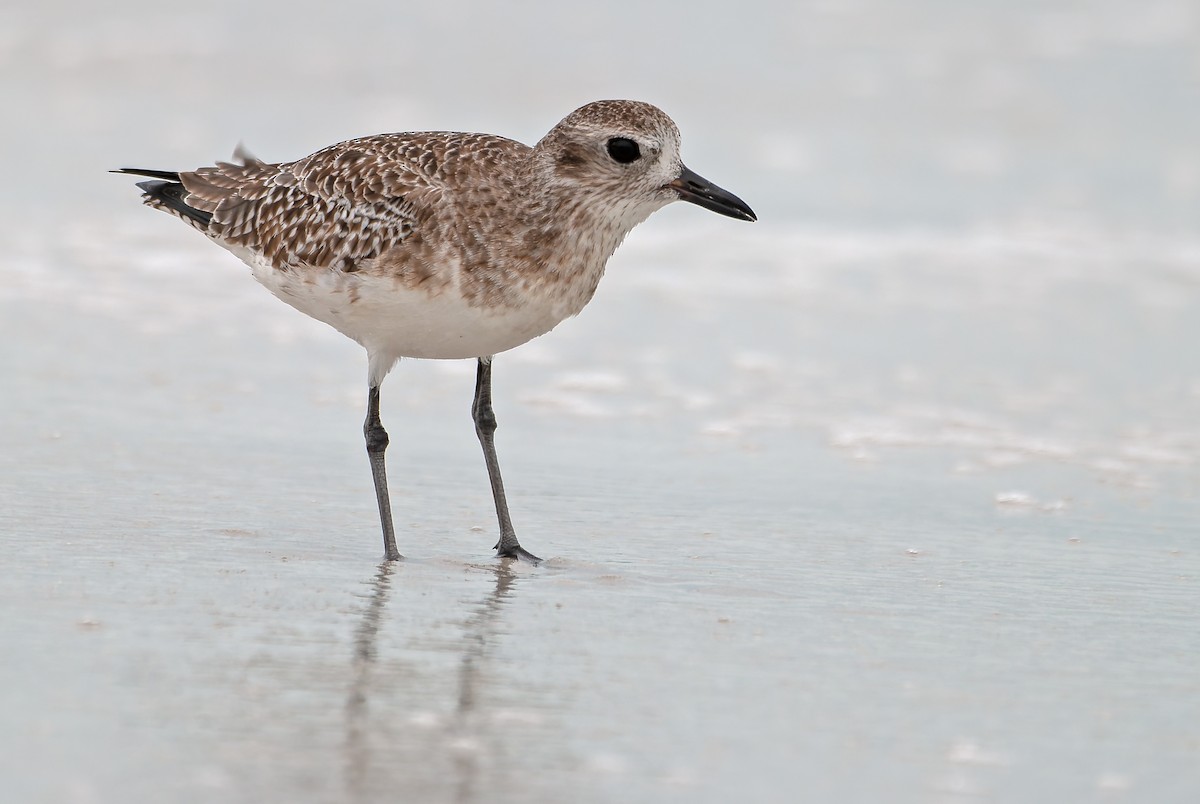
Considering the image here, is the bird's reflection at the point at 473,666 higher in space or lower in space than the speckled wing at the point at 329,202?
lower

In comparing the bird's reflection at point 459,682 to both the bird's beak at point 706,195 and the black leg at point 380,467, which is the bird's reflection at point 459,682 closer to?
the black leg at point 380,467

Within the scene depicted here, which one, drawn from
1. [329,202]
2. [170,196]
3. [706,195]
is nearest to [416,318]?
[329,202]

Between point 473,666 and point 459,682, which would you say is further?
point 473,666

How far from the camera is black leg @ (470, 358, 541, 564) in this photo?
6.82 meters

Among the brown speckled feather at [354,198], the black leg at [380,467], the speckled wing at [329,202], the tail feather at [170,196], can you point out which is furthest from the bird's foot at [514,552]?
the tail feather at [170,196]

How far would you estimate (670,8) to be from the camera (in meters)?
20.2

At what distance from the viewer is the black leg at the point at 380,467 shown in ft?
22.0

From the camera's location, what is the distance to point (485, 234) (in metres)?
6.88

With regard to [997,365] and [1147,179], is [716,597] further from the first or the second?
[1147,179]

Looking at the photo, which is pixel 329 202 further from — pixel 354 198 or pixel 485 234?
pixel 485 234

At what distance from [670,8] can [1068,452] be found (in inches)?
494

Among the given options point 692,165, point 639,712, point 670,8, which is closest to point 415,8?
point 670,8

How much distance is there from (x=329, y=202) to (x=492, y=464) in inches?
52.3

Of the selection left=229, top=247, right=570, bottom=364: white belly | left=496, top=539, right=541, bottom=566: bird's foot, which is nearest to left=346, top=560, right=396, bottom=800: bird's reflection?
left=496, top=539, right=541, bottom=566: bird's foot
